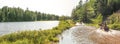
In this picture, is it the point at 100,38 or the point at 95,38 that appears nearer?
the point at 100,38

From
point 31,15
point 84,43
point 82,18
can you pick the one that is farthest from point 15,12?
point 84,43

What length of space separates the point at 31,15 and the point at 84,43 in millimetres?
168857

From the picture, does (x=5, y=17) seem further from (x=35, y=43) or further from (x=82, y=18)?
(x=35, y=43)

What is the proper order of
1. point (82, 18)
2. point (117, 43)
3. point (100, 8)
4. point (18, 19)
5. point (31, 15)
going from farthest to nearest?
1. point (31, 15)
2. point (18, 19)
3. point (82, 18)
4. point (100, 8)
5. point (117, 43)

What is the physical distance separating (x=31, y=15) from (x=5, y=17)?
38.3m

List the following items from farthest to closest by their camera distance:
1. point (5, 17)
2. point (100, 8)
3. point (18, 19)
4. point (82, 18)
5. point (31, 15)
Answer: point (31, 15)
point (18, 19)
point (5, 17)
point (82, 18)
point (100, 8)

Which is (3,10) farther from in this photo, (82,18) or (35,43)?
(35,43)

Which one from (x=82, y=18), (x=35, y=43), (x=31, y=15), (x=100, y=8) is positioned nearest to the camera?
(x=35, y=43)

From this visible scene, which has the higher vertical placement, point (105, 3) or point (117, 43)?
point (105, 3)

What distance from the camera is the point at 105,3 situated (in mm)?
75750

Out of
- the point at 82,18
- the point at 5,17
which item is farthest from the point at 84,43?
the point at 5,17

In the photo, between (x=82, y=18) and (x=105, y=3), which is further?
(x=82, y=18)

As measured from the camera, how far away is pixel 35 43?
21109 millimetres

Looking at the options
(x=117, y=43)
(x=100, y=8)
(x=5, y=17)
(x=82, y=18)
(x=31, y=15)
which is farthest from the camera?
(x=31, y=15)
